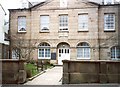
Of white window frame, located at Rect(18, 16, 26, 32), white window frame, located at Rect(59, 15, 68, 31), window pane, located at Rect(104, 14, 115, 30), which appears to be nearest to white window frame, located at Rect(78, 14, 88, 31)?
white window frame, located at Rect(59, 15, 68, 31)

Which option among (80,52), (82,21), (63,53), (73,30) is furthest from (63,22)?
(80,52)

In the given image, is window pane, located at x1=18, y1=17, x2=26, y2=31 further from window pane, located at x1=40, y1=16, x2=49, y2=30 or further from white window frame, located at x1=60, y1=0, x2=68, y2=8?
white window frame, located at x1=60, y1=0, x2=68, y2=8

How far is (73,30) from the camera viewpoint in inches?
1262

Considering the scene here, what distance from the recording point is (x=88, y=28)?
3173cm

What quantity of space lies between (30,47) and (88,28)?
8.26 metres

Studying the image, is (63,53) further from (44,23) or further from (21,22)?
(21,22)

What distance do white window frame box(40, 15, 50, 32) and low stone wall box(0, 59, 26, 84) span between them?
20347mm

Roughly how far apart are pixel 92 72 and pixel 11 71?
431 centimetres

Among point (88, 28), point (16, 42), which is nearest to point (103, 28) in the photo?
point (88, 28)

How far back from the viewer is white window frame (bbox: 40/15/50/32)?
1296 inches

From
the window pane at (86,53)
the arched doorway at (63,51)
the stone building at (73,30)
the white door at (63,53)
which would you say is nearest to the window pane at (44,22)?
the stone building at (73,30)

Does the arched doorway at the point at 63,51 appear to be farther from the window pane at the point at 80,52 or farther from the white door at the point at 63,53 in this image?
the window pane at the point at 80,52

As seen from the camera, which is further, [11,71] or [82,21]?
[82,21]

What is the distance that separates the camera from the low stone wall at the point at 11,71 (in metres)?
12.6
